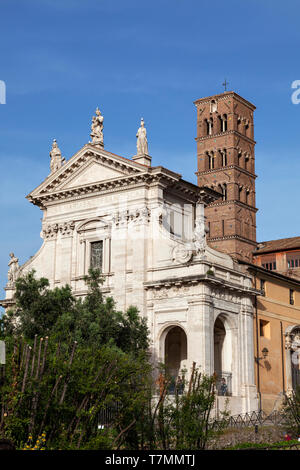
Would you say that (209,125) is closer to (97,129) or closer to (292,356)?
(97,129)

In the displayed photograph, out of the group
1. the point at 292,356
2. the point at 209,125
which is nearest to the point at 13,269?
the point at 292,356

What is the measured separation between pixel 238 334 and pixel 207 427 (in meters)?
17.0

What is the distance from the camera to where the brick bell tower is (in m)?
83.4

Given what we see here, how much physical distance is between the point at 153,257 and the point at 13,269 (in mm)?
11109

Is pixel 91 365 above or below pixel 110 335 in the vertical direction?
below

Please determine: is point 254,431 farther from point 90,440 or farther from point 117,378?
point 90,440

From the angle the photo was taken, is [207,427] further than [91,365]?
Yes

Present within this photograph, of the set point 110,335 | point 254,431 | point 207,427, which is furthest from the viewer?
point 110,335

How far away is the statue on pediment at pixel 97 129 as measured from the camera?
45.0 m

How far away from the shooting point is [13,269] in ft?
151

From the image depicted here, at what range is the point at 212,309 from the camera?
125 ft

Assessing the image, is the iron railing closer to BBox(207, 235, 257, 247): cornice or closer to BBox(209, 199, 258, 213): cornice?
BBox(207, 235, 257, 247): cornice

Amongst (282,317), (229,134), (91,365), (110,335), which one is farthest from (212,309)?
(229,134)

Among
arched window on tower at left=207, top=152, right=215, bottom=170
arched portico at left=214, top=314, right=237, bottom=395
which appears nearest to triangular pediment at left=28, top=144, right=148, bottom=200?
arched portico at left=214, top=314, right=237, bottom=395
